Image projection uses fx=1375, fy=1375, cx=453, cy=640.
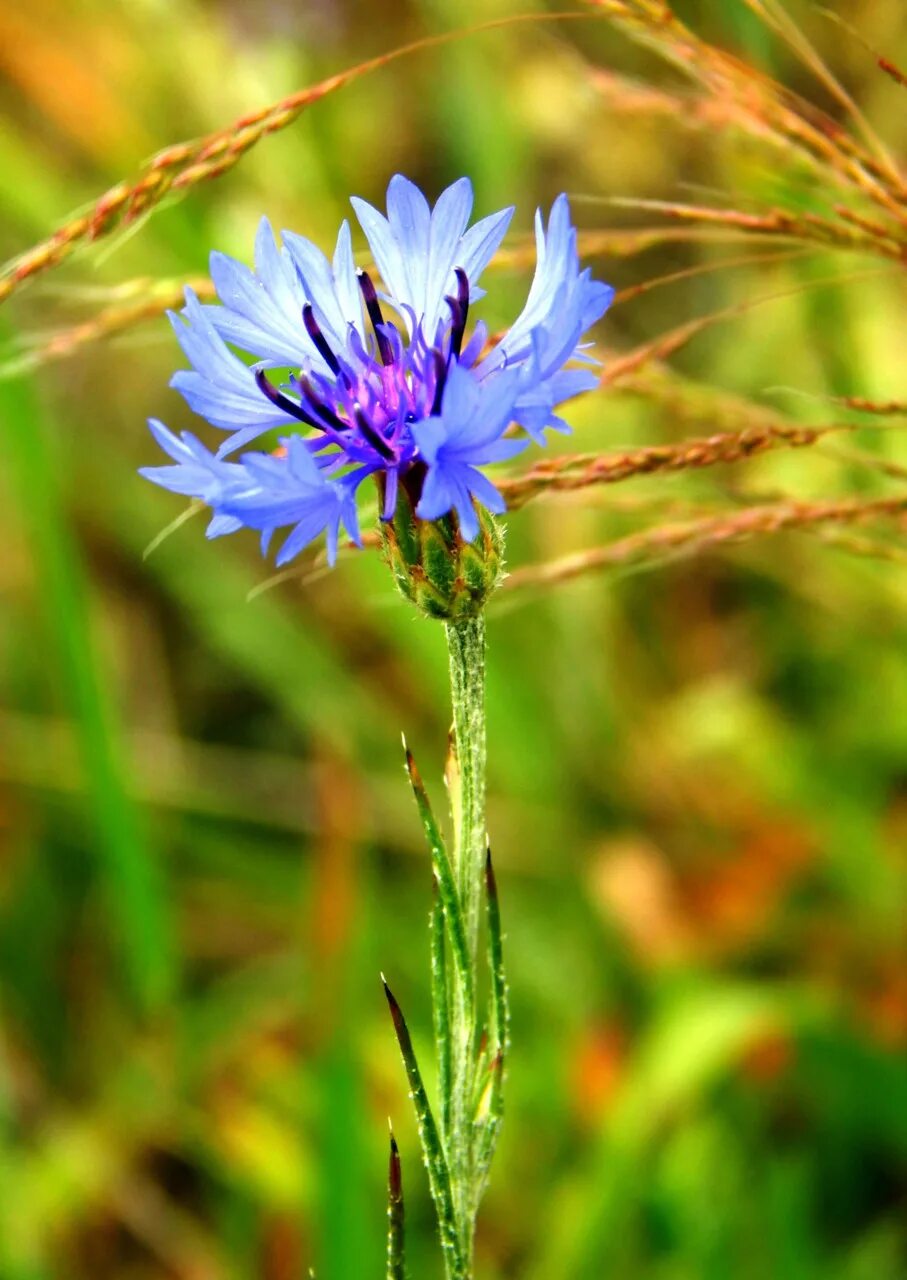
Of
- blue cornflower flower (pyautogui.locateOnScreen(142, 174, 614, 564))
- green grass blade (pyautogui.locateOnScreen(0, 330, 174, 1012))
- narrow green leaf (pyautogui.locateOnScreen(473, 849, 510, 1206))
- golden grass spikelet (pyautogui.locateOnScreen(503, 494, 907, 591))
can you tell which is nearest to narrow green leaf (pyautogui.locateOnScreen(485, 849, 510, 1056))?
narrow green leaf (pyautogui.locateOnScreen(473, 849, 510, 1206))

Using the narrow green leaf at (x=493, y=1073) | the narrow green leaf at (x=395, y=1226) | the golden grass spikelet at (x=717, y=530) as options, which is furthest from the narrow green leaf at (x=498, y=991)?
the golden grass spikelet at (x=717, y=530)

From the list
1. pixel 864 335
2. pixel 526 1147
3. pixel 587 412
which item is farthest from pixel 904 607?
pixel 526 1147

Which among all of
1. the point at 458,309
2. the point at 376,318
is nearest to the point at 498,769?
the point at 376,318

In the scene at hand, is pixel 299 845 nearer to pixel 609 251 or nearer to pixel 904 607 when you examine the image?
pixel 904 607

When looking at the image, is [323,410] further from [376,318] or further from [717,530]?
[717,530]

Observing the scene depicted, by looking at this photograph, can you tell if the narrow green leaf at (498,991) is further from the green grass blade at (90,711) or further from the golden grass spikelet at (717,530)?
the green grass blade at (90,711)

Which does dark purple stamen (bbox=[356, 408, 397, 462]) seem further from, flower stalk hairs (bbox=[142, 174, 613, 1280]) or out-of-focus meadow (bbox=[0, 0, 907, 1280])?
out-of-focus meadow (bbox=[0, 0, 907, 1280])

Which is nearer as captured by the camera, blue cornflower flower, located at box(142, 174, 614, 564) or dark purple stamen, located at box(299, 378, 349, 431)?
blue cornflower flower, located at box(142, 174, 614, 564)
